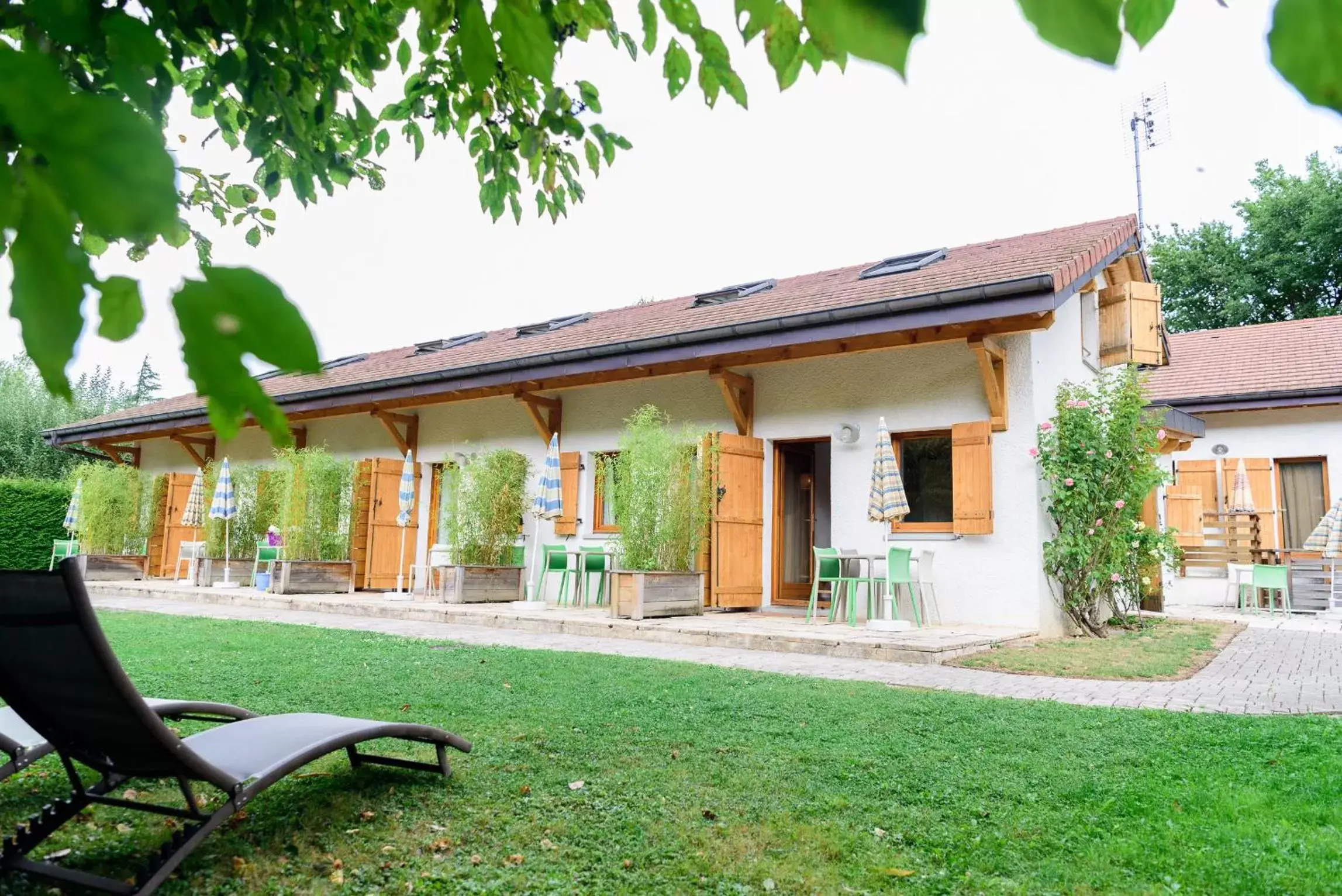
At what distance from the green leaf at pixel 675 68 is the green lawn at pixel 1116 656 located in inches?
186

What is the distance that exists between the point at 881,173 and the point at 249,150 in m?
2.29

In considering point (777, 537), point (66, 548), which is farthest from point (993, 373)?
point (66, 548)

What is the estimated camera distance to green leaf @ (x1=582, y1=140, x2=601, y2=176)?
117 inches

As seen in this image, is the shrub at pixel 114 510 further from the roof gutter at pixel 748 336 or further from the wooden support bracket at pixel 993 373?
the wooden support bracket at pixel 993 373

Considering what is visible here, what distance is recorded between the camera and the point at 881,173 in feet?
4.79

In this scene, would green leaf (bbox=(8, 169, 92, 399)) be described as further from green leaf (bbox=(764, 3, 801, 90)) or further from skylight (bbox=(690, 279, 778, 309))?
skylight (bbox=(690, 279, 778, 309))

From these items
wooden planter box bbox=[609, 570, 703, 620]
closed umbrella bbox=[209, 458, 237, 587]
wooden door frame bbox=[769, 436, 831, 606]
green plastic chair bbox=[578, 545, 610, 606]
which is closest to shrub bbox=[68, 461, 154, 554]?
closed umbrella bbox=[209, 458, 237, 587]

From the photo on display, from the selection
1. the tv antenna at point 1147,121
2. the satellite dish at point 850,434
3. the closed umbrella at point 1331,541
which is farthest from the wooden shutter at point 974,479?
the tv antenna at point 1147,121

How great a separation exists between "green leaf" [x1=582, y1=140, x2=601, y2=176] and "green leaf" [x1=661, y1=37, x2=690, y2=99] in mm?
581

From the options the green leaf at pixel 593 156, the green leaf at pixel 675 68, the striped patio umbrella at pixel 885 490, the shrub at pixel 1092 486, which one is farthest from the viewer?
the shrub at pixel 1092 486

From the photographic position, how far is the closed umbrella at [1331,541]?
10.8 metres

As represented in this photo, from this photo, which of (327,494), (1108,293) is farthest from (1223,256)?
(327,494)

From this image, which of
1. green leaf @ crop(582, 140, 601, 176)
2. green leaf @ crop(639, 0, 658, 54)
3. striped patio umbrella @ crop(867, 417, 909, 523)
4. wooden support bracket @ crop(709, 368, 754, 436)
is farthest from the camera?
wooden support bracket @ crop(709, 368, 754, 436)

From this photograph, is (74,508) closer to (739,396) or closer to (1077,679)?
(739,396)
